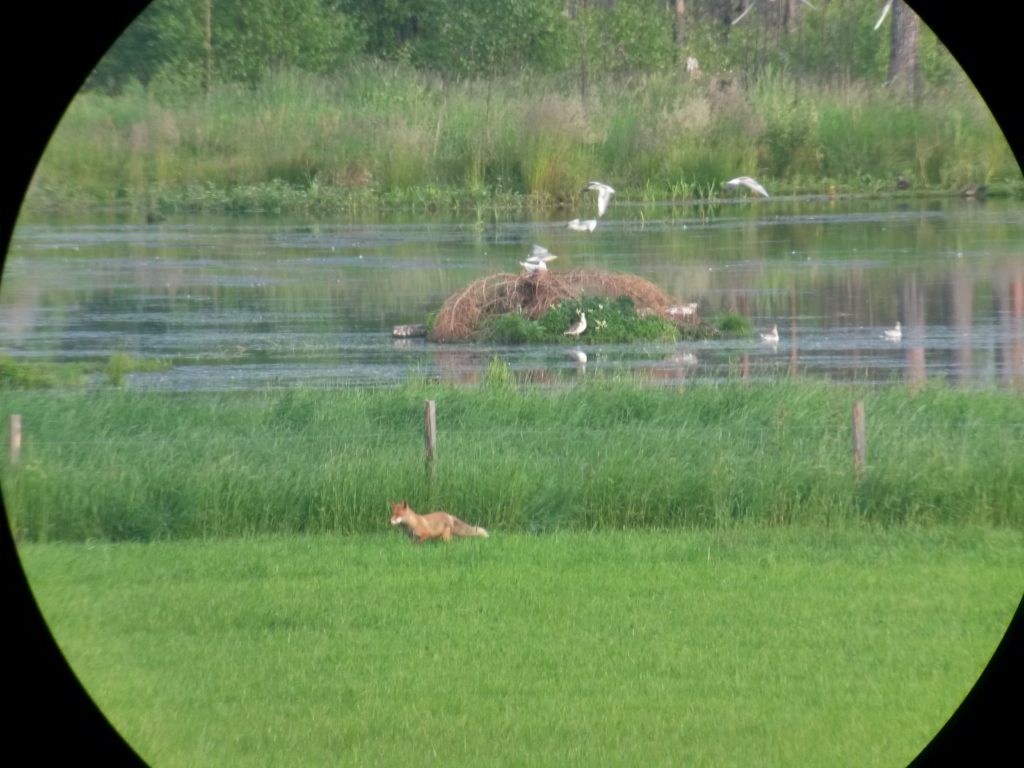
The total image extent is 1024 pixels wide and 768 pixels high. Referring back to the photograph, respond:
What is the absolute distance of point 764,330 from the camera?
2112 cm

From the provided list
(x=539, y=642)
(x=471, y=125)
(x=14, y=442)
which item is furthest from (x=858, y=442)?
(x=471, y=125)

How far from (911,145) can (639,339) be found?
20361 millimetres

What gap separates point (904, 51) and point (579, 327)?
24.1m

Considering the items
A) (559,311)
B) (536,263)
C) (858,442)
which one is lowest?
(858,442)

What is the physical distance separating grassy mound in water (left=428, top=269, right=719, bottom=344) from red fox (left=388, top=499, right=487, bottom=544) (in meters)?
8.60

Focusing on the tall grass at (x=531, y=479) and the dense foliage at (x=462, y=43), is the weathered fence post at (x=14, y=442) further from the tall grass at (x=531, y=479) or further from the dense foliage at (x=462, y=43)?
the dense foliage at (x=462, y=43)

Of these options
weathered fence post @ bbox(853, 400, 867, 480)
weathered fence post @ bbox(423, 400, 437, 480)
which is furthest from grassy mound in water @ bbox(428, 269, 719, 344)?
weathered fence post @ bbox(853, 400, 867, 480)

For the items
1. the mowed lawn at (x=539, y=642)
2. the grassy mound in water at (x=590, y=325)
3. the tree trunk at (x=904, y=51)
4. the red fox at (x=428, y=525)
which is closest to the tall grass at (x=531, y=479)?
the mowed lawn at (x=539, y=642)

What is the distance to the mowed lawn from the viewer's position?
834 cm

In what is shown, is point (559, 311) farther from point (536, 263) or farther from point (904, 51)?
point (904, 51)

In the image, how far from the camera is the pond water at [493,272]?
19.1 meters

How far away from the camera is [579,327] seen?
67.1 ft

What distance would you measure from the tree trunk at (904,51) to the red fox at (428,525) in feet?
101

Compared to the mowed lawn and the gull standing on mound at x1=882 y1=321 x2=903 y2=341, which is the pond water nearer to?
the gull standing on mound at x1=882 y1=321 x2=903 y2=341
